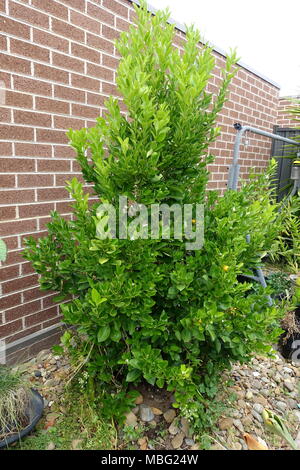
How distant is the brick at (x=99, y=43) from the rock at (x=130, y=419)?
2384mm

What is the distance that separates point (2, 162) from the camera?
195 cm

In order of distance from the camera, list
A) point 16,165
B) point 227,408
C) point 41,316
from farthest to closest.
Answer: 1. point 41,316
2. point 16,165
3. point 227,408

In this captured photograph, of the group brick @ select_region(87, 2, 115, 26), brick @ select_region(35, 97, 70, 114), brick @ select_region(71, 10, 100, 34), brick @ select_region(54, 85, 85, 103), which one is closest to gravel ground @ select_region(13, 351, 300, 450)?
brick @ select_region(35, 97, 70, 114)

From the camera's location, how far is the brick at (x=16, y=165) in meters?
1.97

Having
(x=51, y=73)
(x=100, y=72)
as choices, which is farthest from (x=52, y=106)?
(x=100, y=72)

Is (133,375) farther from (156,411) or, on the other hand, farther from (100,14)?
(100,14)

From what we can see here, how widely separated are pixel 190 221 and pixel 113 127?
Answer: 0.57 metres

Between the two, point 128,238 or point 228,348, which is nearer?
point 128,238

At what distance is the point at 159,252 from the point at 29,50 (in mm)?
1469

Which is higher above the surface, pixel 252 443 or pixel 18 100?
pixel 18 100

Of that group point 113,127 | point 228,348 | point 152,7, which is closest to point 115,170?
point 113,127

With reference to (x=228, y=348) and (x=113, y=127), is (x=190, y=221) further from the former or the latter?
(x=228, y=348)

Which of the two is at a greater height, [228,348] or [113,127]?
[113,127]

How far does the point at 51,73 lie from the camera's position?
2.13m
